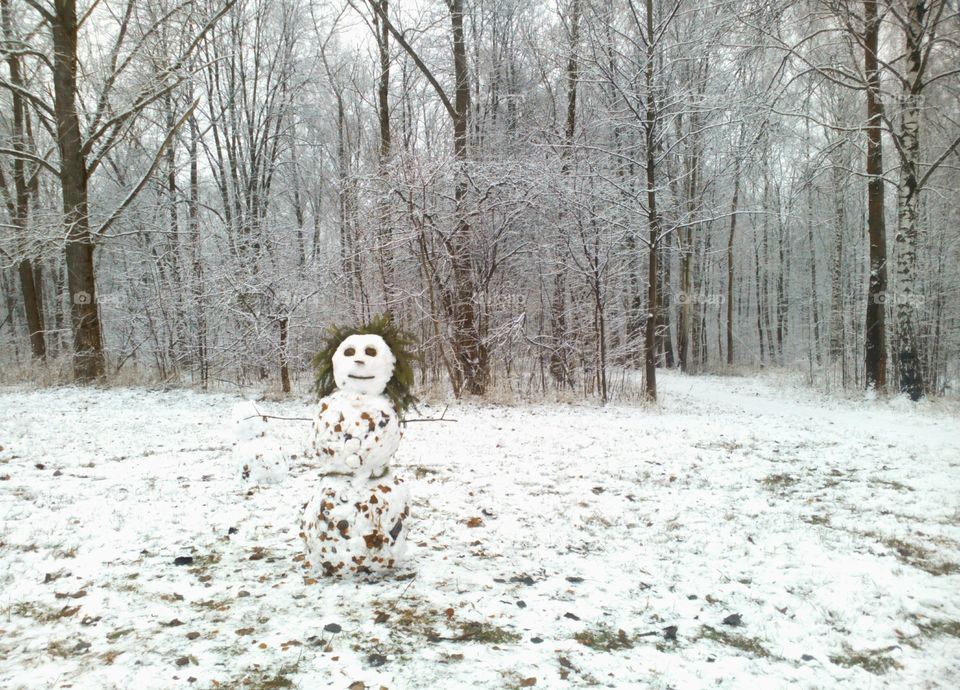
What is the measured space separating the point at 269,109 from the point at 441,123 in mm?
6412

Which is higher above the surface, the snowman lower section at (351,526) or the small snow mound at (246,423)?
the small snow mound at (246,423)

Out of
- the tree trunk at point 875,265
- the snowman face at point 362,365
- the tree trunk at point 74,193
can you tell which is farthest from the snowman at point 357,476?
the tree trunk at point 875,265

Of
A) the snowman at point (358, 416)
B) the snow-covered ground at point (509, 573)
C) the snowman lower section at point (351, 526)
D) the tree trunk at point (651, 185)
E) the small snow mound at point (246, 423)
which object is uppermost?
the tree trunk at point (651, 185)

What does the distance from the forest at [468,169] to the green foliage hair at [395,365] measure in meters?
7.47

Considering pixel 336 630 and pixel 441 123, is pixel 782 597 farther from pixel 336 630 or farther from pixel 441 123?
pixel 441 123

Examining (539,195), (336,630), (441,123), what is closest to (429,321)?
(539,195)

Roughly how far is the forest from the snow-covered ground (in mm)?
5373

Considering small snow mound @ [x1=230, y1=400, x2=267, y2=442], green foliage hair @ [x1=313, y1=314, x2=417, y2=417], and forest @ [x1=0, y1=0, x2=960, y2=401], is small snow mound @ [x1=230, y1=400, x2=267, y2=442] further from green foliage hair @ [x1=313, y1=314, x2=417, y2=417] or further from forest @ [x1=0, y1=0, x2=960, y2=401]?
forest @ [x1=0, y1=0, x2=960, y2=401]

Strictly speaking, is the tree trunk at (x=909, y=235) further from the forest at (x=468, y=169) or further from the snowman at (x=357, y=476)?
the snowman at (x=357, y=476)

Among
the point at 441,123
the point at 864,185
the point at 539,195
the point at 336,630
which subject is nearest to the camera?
the point at 336,630

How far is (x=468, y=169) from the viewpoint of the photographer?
11.1 m

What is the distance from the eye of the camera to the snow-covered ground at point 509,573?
8.42 feet

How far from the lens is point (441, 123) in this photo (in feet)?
48.4

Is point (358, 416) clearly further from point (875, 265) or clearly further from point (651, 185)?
point (875, 265)
